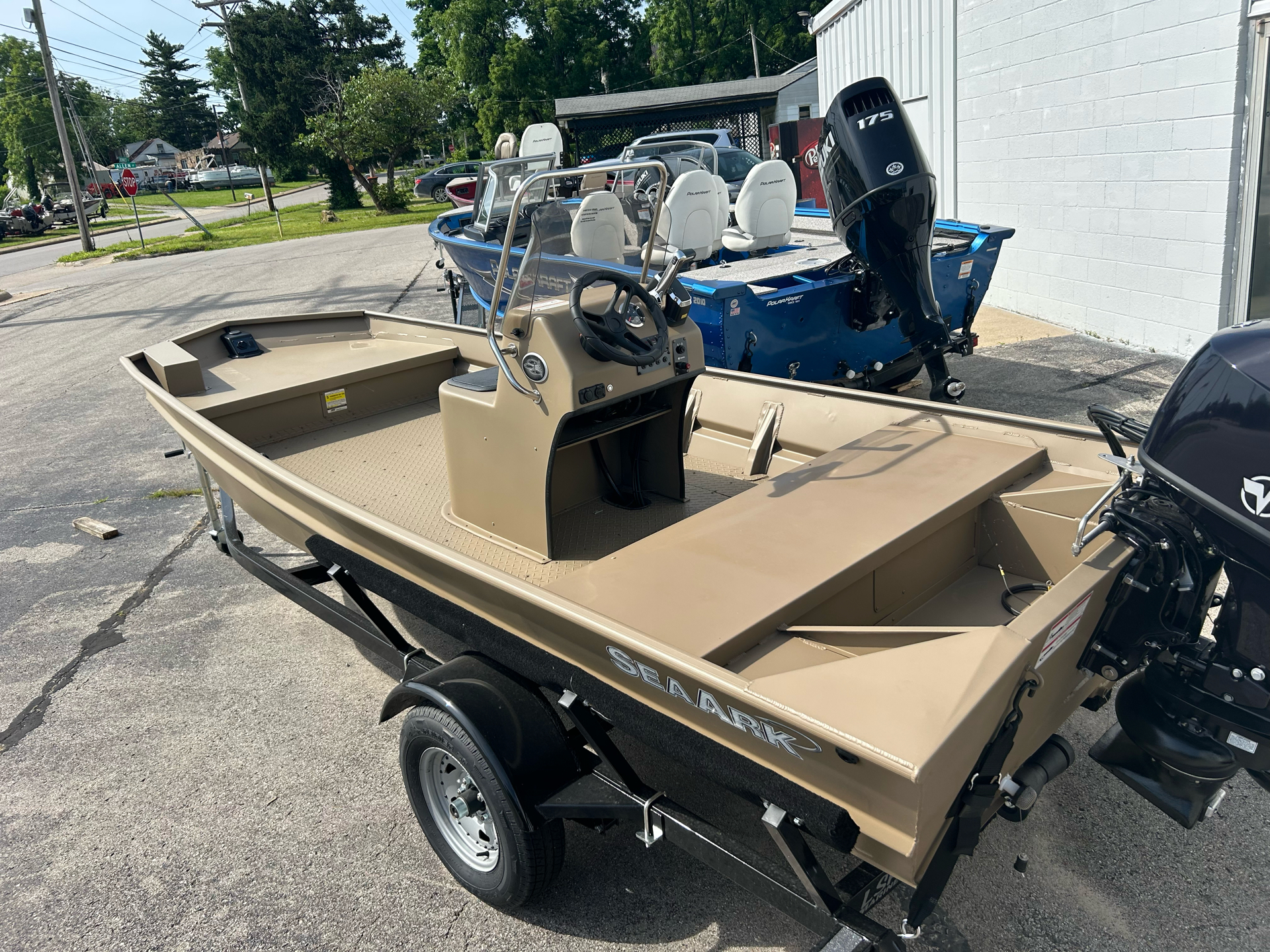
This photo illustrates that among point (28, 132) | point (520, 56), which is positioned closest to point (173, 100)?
point (28, 132)

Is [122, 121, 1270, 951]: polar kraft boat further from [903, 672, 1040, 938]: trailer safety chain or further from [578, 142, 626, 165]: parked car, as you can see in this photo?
[578, 142, 626, 165]: parked car

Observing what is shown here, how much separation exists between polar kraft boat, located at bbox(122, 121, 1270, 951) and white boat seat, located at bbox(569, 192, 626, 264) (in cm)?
247

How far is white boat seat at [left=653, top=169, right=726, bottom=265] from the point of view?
6.77 metres

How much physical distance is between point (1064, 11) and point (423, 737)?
800 centimetres

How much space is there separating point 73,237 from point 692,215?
35.5 m

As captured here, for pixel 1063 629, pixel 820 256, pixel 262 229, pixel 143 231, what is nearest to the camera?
pixel 1063 629

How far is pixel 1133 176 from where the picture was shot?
23.1 ft

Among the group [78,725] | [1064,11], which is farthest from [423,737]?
[1064,11]

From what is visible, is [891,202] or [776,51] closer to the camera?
[891,202]

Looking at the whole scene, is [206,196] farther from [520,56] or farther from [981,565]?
[981,565]

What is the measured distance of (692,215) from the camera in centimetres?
682

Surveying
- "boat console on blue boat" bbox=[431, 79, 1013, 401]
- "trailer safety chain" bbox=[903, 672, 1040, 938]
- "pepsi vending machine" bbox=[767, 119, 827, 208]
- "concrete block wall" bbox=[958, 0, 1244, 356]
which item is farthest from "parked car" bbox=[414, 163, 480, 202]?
"trailer safety chain" bbox=[903, 672, 1040, 938]

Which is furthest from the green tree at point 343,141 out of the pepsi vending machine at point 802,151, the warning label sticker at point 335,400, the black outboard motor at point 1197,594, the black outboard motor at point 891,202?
the black outboard motor at point 1197,594

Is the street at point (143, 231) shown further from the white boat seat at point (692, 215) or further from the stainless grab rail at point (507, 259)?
the stainless grab rail at point (507, 259)
